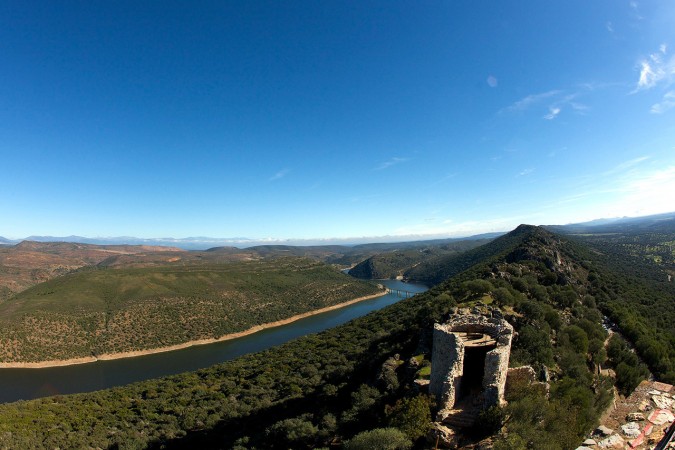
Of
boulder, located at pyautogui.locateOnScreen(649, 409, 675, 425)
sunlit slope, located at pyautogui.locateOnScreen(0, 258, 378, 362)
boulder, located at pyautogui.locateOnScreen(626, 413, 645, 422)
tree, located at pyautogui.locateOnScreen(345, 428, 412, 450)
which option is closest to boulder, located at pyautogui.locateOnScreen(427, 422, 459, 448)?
tree, located at pyautogui.locateOnScreen(345, 428, 412, 450)

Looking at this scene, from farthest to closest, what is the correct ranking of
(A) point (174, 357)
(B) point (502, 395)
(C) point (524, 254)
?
(A) point (174, 357), (C) point (524, 254), (B) point (502, 395)

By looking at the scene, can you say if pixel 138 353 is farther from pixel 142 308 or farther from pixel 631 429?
pixel 631 429

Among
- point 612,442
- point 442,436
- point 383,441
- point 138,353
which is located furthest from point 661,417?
point 138,353

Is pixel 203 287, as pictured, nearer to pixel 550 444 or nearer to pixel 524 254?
pixel 524 254

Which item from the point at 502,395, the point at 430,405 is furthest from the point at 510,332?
the point at 430,405

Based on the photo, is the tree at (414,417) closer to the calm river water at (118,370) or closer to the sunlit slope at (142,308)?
the calm river water at (118,370)

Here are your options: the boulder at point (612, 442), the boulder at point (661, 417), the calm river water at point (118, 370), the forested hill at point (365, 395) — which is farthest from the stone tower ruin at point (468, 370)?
the calm river water at point (118, 370)
